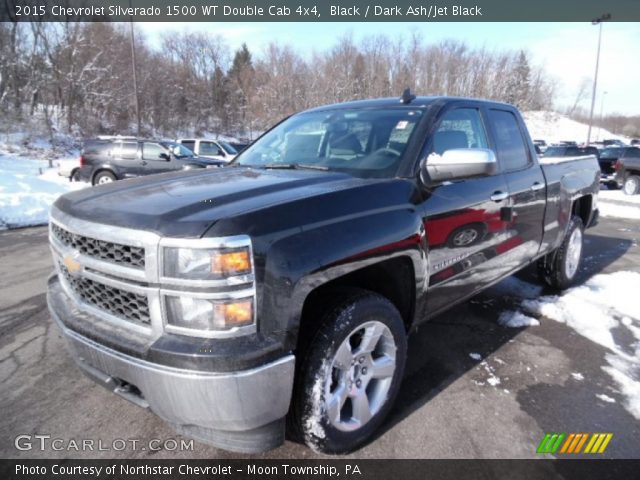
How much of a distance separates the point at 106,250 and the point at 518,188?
306 cm

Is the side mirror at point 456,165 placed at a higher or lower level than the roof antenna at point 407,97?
lower

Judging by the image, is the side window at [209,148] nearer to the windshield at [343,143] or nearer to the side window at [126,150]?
the side window at [126,150]

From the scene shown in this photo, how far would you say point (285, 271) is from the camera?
1.75 metres

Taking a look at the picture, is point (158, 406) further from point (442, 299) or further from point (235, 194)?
point (442, 299)

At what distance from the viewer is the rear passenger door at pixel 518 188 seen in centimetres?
342

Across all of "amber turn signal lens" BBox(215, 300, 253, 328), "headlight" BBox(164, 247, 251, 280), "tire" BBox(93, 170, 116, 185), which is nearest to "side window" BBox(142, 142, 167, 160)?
"tire" BBox(93, 170, 116, 185)

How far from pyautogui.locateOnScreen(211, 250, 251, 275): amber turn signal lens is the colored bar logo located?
1936 millimetres

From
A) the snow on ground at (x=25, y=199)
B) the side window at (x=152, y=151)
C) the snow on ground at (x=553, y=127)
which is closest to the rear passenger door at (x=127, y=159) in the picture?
the side window at (x=152, y=151)

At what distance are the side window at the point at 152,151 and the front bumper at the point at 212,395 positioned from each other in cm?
1214

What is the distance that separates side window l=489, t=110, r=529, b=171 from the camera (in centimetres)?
352

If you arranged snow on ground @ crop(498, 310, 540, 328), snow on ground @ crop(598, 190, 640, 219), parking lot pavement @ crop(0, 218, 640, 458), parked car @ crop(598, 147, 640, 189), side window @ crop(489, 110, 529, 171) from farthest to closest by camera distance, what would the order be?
parked car @ crop(598, 147, 640, 189) < snow on ground @ crop(598, 190, 640, 219) < snow on ground @ crop(498, 310, 540, 328) < side window @ crop(489, 110, 529, 171) < parking lot pavement @ crop(0, 218, 640, 458)

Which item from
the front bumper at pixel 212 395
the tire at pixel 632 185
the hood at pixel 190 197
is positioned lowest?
the tire at pixel 632 185

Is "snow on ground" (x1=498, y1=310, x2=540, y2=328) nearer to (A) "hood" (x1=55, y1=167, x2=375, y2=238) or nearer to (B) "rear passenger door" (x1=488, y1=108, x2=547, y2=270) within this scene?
(B) "rear passenger door" (x1=488, y1=108, x2=547, y2=270)

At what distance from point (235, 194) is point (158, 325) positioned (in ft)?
2.30
